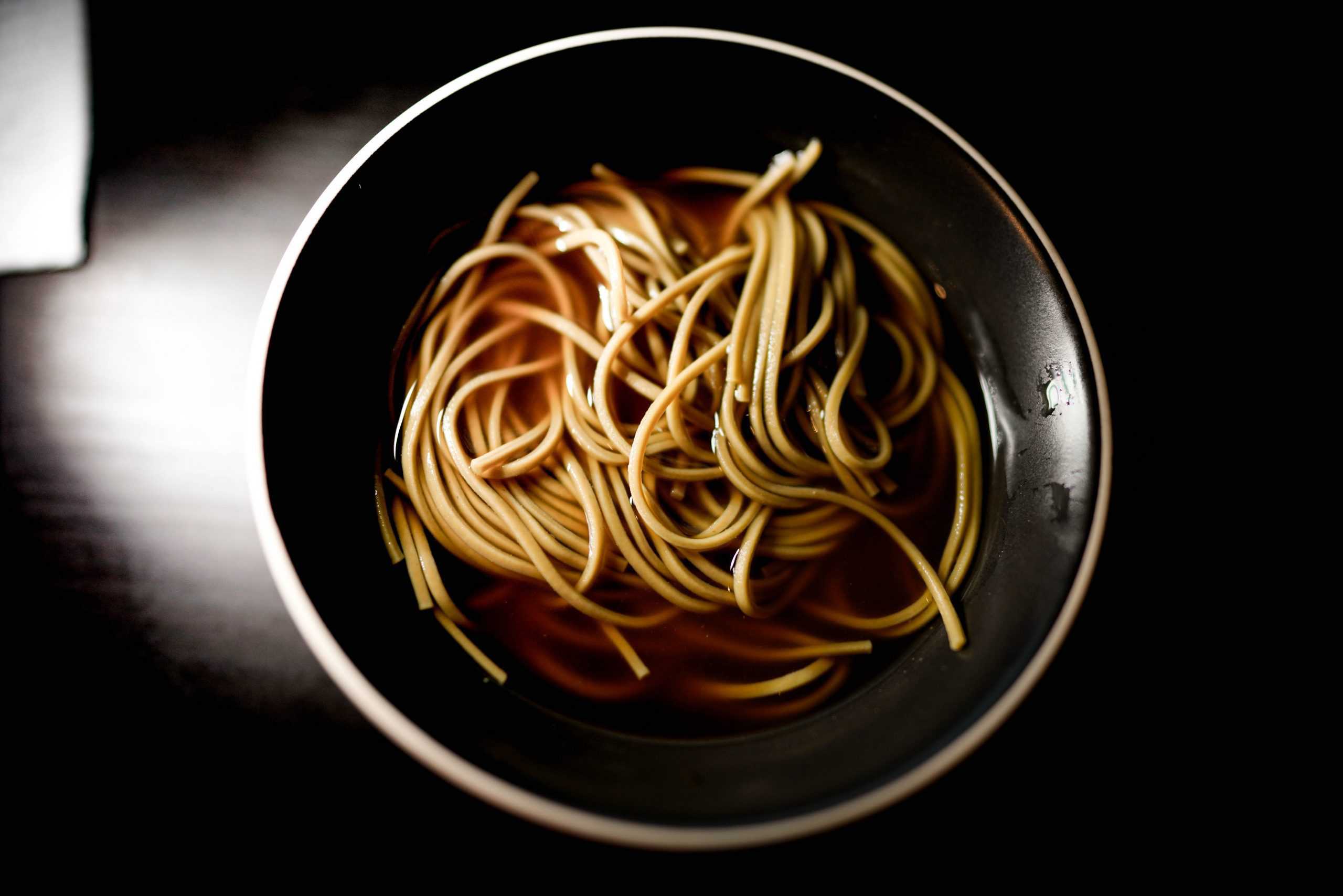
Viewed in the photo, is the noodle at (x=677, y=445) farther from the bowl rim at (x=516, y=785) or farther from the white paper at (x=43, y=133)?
the white paper at (x=43, y=133)

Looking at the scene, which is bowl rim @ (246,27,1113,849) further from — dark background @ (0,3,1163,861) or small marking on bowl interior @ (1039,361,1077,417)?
dark background @ (0,3,1163,861)

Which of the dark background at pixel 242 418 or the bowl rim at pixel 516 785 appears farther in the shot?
the dark background at pixel 242 418

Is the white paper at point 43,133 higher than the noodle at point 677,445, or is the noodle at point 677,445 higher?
the white paper at point 43,133

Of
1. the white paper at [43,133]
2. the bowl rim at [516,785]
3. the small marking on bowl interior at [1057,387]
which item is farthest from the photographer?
the white paper at [43,133]

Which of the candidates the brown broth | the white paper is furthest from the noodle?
the white paper

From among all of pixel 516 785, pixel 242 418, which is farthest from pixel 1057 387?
pixel 242 418

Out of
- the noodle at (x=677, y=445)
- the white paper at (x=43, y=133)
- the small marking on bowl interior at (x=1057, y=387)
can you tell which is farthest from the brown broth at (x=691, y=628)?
the white paper at (x=43, y=133)

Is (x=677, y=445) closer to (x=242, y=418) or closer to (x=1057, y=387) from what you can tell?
(x=1057, y=387)

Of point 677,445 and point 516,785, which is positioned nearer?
point 516,785
